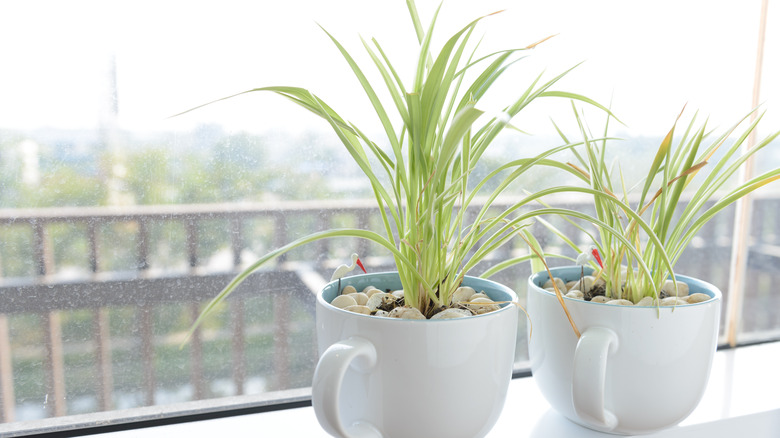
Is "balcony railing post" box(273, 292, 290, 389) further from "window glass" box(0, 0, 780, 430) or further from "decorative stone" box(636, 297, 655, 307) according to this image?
"decorative stone" box(636, 297, 655, 307)

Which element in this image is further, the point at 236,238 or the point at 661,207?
the point at 236,238

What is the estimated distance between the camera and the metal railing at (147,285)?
0.75m

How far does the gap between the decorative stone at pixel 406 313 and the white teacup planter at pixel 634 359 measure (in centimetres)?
19

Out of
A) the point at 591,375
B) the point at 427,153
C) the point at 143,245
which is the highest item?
the point at 427,153

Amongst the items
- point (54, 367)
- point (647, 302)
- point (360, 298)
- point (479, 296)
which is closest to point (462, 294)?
point (479, 296)

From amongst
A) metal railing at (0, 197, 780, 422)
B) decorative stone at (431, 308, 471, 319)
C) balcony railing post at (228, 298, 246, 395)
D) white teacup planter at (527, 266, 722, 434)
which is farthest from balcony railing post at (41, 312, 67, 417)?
white teacup planter at (527, 266, 722, 434)

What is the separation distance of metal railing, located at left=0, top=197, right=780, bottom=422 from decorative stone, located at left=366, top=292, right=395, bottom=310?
0.24m

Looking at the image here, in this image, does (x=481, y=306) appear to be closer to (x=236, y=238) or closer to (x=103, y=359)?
(x=236, y=238)

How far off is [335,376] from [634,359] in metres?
0.35

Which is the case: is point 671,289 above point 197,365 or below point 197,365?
above

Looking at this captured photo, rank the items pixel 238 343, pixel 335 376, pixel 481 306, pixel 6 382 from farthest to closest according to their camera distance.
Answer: pixel 238 343 → pixel 6 382 → pixel 481 306 → pixel 335 376

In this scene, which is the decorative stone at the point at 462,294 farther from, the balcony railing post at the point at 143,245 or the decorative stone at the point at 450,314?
the balcony railing post at the point at 143,245

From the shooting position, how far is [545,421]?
789 mm

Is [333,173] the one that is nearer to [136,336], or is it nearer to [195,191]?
[195,191]
